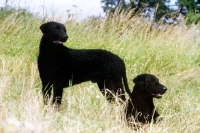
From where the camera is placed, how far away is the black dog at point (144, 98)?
3984mm

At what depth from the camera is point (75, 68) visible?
15.2 ft

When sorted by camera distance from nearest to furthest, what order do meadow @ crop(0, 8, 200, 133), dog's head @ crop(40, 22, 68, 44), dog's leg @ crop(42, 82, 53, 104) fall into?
meadow @ crop(0, 8, 200, 133) → dog's head @ crop(40, 22, 68, 44) → dog's leg @ crop(42, 82, 53, 104)

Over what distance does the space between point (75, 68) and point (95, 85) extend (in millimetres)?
961

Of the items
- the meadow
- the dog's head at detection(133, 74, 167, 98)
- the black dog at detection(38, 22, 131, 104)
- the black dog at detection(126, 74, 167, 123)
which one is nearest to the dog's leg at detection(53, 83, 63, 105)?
the black dog at detection(38, 22, 131, 104)

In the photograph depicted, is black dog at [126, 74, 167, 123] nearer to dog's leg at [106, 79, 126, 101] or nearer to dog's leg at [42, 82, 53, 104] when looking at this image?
dog's leg at [106, 79, 126, 101]

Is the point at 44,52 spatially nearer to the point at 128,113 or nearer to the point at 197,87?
the point at 128,113

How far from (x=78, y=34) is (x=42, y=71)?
3019 millimetres

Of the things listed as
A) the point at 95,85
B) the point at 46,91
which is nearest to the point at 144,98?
the point at 46,91

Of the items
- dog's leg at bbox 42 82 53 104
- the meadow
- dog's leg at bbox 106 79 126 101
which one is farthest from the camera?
dog's leg at bbox 106 79 126 101

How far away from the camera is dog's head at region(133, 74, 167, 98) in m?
3.97

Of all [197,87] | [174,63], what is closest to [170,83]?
[197,87]

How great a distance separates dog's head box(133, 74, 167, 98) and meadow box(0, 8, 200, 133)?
0.24 metres

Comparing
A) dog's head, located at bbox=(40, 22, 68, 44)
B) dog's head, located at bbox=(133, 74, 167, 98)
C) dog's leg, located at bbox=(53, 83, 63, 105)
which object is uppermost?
dog's head, located at bbox=(40, 22, 68, 44)

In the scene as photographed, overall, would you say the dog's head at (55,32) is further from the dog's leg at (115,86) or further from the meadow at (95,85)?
the dog's leg at (115,86)
